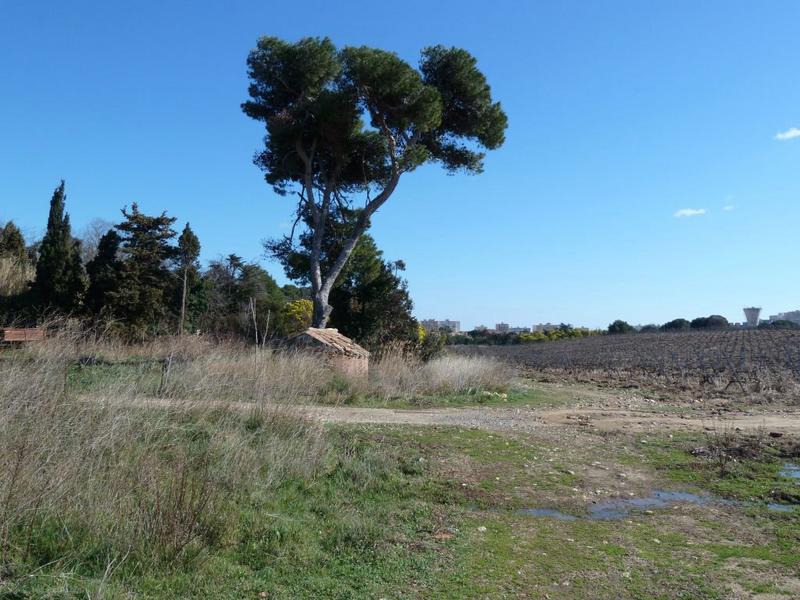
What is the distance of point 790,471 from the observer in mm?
10539

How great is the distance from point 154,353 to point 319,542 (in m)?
13.0

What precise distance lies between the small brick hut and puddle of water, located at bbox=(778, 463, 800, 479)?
34.6 ft

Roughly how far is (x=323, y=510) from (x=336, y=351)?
1221 centimetres

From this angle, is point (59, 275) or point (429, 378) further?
point (59, 275)

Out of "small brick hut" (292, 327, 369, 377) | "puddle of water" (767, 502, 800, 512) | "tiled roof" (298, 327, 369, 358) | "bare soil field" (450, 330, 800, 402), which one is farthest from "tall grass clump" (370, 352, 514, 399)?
"puddle of water" (767, 502, 800, 512)

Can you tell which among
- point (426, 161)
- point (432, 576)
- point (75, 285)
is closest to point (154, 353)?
point (75, 285)

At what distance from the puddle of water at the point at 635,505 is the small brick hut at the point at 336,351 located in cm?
1039

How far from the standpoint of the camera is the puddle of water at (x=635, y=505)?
8055 millimetres

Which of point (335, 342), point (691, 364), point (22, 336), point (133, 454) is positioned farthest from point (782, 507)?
point (691, 364)

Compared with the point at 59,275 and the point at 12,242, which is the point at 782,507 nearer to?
the point at 59,275

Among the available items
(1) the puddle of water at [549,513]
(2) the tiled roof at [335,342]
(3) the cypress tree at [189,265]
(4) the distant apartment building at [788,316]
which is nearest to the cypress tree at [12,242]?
(3) the cypress tree at [189,265]

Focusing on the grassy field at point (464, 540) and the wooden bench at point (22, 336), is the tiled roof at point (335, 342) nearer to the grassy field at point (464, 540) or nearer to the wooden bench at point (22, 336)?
the wooden bench at point (22, 336)

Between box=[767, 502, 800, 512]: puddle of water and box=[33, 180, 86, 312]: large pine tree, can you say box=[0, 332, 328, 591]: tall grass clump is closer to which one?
box=[767, 502, 800, 512]: puddle of water

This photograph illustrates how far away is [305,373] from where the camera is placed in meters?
15.7
